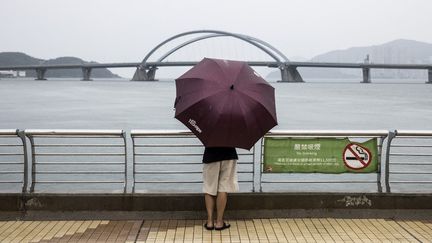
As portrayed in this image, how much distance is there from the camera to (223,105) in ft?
17.6

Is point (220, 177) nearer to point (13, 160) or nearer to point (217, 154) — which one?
point (217, 154)

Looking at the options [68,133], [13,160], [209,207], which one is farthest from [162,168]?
[209,207]

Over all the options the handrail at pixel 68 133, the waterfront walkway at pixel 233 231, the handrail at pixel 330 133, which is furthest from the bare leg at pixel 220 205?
the handrail at pixel 68 133

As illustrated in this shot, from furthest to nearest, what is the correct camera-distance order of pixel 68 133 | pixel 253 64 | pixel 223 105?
pixel 253 64, pixel 68 133, pixel 223 105

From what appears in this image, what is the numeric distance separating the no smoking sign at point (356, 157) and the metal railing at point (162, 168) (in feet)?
0.44

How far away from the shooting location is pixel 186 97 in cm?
554

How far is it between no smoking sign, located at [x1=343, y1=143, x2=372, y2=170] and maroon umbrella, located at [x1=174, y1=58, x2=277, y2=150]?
1.40m

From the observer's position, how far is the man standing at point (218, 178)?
5.70 meters

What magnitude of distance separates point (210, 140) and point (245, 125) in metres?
0.39

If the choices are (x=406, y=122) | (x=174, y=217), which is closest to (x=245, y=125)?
(x=174, y=217)

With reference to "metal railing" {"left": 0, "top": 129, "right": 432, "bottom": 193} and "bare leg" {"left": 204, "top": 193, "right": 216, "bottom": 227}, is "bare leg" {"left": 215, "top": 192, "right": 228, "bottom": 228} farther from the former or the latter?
"metal railing" {"left": 0, "top": 129, "right": 432, "bottom": 193}

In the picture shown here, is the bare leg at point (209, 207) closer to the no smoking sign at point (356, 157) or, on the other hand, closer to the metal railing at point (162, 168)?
the metal railing at point (162, 168)

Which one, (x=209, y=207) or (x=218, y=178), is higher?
(x=218, y=178)

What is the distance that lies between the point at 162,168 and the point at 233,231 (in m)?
12.2
